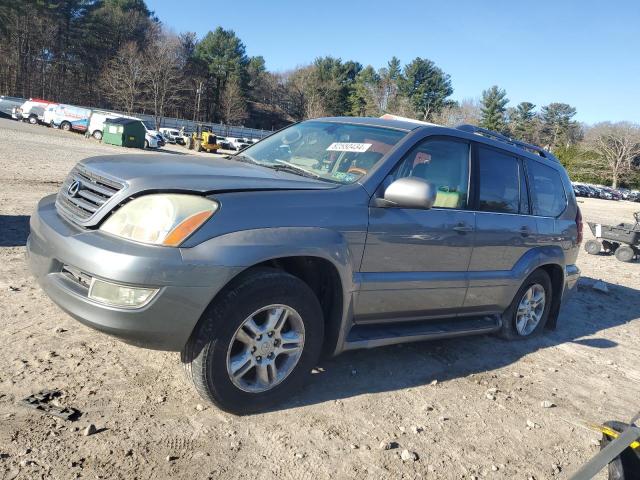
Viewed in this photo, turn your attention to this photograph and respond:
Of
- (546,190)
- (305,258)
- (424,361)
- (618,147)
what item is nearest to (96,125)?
(546,190)

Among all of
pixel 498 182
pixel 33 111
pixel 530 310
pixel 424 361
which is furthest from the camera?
pixel 33 111

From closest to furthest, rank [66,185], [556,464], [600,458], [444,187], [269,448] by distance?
[600,458]
[269,448]
[556,464]
[66,185]
[444,187]

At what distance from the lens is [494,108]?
83.8 metres

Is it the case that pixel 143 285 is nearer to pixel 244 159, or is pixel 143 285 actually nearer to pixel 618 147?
pixel 244 159

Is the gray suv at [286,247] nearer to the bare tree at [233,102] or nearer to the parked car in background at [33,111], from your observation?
the parked car in background at [33,111]

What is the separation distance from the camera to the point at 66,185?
3.33 meters

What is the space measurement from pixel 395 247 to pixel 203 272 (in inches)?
55.3

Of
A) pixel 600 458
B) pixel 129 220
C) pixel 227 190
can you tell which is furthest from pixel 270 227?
pixel 600 458

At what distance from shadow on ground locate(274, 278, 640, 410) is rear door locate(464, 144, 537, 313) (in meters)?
0.43

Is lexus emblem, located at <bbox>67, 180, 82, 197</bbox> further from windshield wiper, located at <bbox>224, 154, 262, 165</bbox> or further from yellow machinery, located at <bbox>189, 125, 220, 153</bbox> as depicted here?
yellow machinery, located at <bbox>189, 125, 220, 153</bbox>

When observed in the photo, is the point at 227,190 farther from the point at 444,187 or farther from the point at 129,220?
the point at 444,187

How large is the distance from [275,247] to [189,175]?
0.65 meters

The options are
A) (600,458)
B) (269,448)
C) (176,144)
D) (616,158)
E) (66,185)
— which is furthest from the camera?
(616,158)

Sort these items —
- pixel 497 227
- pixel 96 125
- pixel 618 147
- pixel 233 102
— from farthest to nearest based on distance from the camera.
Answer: pixel 233 102 → pixel 618 147 → pixel 96 125 → pixel 497 227
